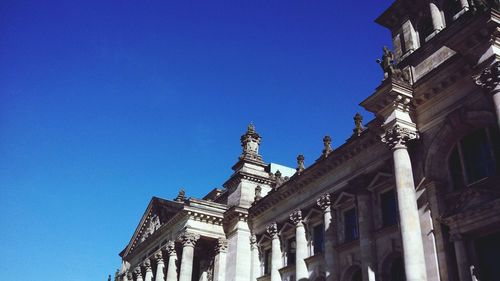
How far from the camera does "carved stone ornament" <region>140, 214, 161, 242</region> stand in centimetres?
4335

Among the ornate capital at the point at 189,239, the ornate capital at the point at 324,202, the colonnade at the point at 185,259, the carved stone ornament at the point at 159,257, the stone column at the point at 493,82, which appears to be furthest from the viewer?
the carved stone ornament at the point at 159,257

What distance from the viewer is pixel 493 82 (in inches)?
675

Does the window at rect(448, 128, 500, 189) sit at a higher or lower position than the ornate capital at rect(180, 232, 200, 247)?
lower

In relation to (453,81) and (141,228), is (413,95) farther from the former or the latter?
(141,228)

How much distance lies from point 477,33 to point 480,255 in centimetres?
812

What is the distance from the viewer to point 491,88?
17.2 metres

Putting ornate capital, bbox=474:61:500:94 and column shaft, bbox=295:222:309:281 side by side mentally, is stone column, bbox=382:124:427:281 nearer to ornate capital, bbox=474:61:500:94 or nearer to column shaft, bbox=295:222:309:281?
ornate capital, bbox=474:61:500:94

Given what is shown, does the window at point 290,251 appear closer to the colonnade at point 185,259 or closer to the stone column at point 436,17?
the colonnade at point 185,259

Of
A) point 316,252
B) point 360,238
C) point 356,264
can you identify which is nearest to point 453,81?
point 360,238

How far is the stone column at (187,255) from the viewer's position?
115 feet

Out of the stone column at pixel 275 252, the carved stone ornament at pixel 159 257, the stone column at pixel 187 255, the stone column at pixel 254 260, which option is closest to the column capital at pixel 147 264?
the carved stone ornament at pixel 159 257

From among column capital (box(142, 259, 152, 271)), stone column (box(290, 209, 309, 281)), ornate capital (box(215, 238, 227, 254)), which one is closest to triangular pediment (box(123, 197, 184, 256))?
column capital (box(142, 259, 152, 271))

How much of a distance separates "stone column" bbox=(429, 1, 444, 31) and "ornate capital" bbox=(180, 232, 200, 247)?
875 inches

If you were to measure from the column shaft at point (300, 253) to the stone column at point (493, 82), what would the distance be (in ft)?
49.2
